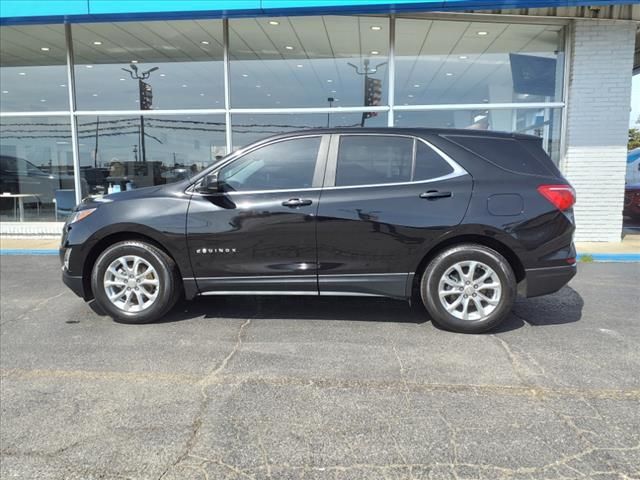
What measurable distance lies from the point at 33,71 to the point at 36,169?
2.16 meters

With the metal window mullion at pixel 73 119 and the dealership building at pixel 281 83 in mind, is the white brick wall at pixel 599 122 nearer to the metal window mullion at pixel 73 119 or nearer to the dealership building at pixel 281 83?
the dealership building at pixel 281 83

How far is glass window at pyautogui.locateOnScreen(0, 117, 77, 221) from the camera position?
35.4 feet

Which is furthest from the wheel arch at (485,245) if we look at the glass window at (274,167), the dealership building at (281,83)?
the dealership building at (281,83)

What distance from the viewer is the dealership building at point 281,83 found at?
28.3 ft

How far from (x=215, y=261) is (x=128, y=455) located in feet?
7.06

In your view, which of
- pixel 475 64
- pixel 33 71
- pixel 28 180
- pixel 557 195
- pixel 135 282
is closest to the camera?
pixel 557 195

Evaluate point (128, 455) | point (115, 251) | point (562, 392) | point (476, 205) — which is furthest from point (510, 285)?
point (115, 251)

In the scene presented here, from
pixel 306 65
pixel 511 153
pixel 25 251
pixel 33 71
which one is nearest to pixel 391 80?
pixel 306 65

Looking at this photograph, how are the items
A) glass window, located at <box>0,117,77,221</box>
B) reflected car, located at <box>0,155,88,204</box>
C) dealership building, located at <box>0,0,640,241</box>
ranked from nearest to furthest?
dealership building, located at <box>0,0,640,241</box>
glass window, located at <box>0,117,77,221</box>
reflected car, located at <box>0,155,88,204</box>

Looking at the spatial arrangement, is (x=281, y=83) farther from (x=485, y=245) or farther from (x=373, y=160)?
(x=485, y=245)

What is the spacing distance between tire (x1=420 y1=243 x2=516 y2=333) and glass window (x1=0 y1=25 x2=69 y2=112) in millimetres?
9189

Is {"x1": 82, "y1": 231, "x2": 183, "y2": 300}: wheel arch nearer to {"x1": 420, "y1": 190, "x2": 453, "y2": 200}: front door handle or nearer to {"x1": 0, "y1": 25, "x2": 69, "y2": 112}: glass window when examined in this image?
{"x1": 420, "y1": 190, "x2": 453, "y2": 200}: front door handle

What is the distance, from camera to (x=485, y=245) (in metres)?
4.50

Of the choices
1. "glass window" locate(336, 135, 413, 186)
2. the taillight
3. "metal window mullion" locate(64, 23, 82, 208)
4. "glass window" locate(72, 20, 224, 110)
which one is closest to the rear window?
the taillight
